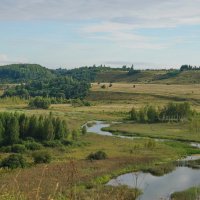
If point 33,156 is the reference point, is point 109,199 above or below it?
above

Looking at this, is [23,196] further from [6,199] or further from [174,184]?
[174,184]

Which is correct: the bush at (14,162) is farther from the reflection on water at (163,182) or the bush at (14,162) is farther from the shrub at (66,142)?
the shrub at (66,142)

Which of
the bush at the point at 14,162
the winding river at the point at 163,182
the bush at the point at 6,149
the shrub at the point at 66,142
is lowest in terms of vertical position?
the winding river at the point at 163,182

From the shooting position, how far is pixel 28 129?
248 ft

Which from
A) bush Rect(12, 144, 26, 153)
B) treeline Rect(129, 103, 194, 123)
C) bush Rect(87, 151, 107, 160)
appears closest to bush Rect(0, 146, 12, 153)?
bush Rect(12, 144, 26, 153)

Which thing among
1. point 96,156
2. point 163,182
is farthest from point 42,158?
point 163,182

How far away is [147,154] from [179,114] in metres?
52.6

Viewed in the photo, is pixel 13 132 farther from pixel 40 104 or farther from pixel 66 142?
pixel 40 104

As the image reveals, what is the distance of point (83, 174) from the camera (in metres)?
50.7

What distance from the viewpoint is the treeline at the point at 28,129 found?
7094cm

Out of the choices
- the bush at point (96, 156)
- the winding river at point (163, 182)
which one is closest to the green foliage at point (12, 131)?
the bush at point (96, 156)

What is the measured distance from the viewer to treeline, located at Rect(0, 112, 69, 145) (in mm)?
70938

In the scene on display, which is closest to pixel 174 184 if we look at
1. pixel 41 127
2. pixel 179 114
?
pixel 41 127

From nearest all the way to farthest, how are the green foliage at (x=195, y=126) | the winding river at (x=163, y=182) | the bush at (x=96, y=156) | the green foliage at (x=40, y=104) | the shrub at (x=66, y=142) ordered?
the winding river at (x=163, y=182), the bush at (x=96, y=156), the shrub at (x=66, y=142), the green foliage at (x=195, y=126), the green foliage at (x=40, y=104)
